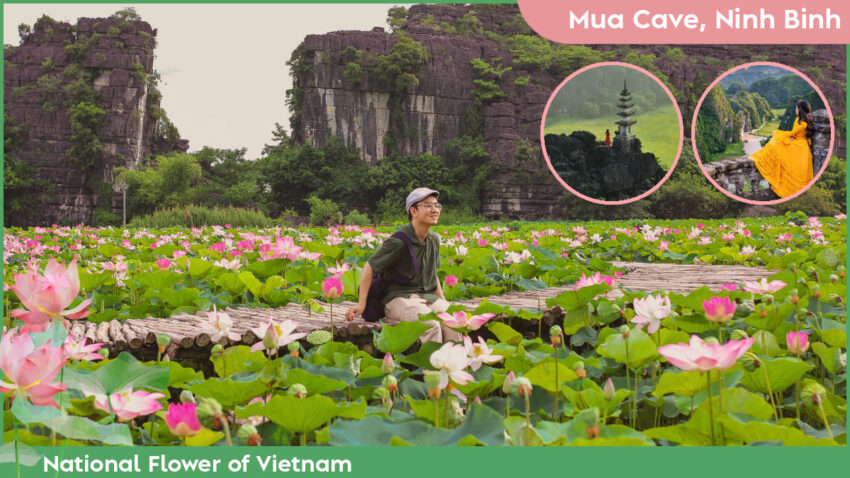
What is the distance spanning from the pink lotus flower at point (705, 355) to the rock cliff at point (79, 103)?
94.2 ft

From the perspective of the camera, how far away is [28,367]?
712 millimetres

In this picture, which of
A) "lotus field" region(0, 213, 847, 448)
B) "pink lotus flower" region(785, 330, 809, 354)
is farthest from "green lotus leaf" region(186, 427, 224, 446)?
"pink lotus flower" region(785, 330, 809, 354)

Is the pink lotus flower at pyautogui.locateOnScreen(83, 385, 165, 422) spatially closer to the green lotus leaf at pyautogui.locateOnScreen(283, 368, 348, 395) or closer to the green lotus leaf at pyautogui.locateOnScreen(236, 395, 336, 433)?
the green lotus leaf at pyautogui.locateOnScreen(236, 395, 336, 433)

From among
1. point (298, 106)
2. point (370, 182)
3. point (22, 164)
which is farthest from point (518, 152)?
point (22, 164)

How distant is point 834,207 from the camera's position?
21375 mm

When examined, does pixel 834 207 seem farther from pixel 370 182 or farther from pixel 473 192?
pixel 370 182

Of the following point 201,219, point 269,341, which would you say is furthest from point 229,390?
point 201,219

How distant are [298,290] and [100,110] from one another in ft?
87.0

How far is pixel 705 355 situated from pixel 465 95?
92.3 feet

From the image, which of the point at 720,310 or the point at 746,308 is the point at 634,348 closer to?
the point at 720,310

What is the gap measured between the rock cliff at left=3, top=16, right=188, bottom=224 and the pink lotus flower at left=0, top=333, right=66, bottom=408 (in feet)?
93.2

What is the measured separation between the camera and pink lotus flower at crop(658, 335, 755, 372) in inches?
31.9

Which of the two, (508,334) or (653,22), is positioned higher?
(653,22)

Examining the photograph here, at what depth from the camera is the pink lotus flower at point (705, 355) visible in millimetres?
811
